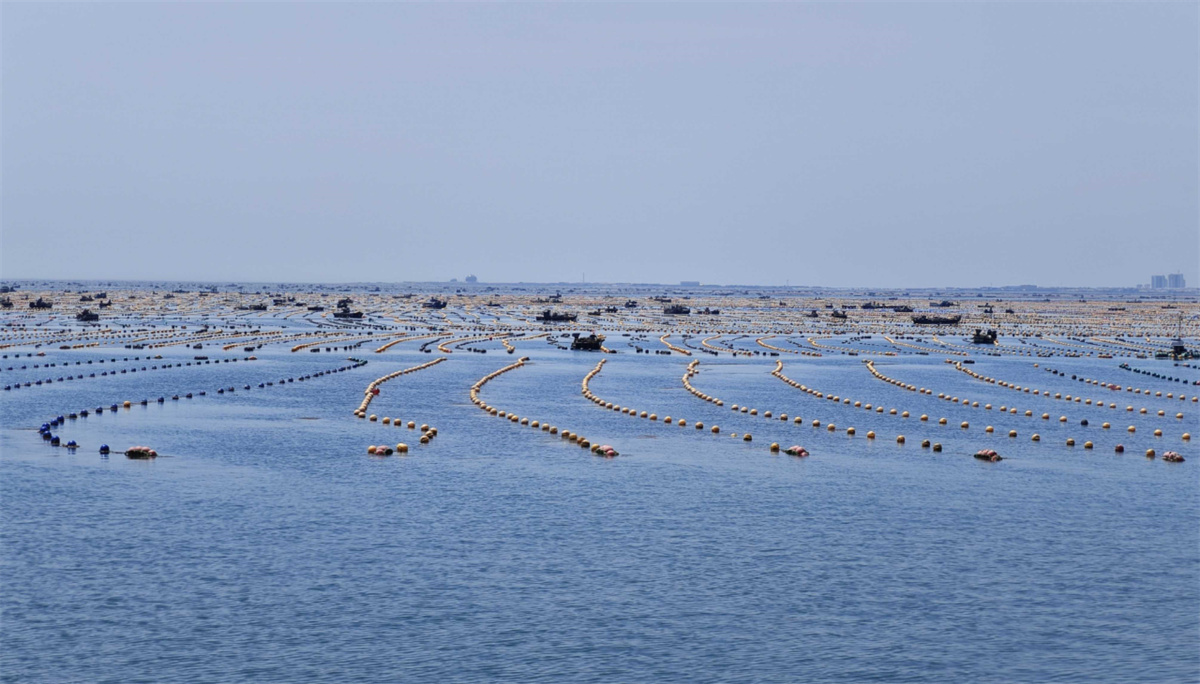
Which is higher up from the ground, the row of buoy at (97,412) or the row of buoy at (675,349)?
the row of buoy at (675,349)

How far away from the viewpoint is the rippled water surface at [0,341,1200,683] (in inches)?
1009

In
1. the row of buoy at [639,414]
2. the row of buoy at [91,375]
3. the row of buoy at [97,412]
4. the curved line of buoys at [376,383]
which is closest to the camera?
the row of buoy at [97,412]

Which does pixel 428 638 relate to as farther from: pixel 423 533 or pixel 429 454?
pixel 429 454

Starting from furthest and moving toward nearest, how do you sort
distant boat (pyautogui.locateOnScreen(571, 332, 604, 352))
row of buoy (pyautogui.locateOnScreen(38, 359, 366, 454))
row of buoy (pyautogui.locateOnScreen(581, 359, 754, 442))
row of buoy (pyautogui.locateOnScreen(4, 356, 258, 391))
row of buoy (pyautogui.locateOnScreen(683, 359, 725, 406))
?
1. distant boat (pyautogui.locateOnScreen(571, 332, 604, 352))
2. row of buoy (pyautogui.locateOnScreen(4, 356, 258, 391))
3. row of buoy (pyautogui.locateOnScreen(683, 359, 725, 406))
4. row of buoy (pyautogui.locateOnScreen(581, 359, 754, 442))
5. row of buoy (pyautogui.locateOnScreen(38, 359, 366, 454))

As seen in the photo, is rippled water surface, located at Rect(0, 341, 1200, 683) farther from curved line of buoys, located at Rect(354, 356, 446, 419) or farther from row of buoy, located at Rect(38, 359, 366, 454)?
curved line of buoys, located at Rect(354, 356, 446, 419)

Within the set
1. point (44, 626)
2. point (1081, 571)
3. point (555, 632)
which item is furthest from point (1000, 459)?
point (44, 626)

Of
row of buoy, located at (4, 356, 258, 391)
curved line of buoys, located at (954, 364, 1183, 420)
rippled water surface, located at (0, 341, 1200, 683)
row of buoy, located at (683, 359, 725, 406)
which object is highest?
row of buoy, located at (4, 356, 258, 391)

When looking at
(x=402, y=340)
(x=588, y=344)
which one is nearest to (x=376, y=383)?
(x=588, y=344)

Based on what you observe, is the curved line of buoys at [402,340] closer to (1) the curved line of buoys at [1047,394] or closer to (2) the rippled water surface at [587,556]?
(1) the curved line of buoys at [1047,394]

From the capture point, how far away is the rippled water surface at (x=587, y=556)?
2562cm

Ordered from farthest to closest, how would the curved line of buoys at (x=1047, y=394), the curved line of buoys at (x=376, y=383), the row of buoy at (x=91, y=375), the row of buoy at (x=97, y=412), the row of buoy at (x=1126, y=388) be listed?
1. the row of buoy at (x=1126, y=388)
2. the row of buoy at (x=91, y=375)
3. the curved line of buoys at (x=1047, y=394)
4. the curved line of buoys at (x=376, y=383)
5. the row of buoy at (x=97, y=412)

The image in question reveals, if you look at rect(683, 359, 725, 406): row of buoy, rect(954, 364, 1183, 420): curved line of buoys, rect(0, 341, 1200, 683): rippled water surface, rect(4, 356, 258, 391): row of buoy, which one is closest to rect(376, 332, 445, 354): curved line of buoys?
rect(4, 356, 258, 391): row of buoy

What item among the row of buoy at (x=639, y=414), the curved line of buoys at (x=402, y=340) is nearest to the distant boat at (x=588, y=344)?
the curved line of buoys at (x=402, y=340)

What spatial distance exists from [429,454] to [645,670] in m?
28.1
